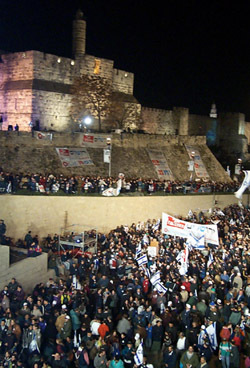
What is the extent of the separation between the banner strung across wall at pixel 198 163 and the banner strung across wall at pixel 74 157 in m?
9.06

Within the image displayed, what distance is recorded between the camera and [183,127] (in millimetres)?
37469

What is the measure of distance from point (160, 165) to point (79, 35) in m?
11.7

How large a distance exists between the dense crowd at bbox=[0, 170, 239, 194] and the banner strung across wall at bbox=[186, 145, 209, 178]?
576 centimetres

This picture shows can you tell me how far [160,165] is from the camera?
93.0ft

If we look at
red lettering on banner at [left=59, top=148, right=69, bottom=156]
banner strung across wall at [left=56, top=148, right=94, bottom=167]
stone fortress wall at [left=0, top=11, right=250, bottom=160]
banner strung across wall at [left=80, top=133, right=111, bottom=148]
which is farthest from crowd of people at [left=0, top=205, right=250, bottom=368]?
stone fortress wall at [left=0, top=11, right=250, bottom=160]

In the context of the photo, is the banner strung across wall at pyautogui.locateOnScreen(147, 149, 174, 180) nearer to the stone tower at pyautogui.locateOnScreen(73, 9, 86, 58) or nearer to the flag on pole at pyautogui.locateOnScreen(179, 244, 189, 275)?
the stone tower at pyautogui.locateOnScreen(73, 9, 86, 58)

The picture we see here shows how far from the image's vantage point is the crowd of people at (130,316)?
8120mm

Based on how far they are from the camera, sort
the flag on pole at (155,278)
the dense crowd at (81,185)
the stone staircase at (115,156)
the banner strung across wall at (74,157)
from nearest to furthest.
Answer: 1. the flag on pole at (155,278)
2. the dense crowd at (81,185)
3. the stone staircase at (115,156)
4. the banner strung across wall at (74,157)

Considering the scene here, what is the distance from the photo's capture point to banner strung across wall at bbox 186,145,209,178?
1186 inches

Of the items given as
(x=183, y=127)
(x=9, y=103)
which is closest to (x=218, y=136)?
(x=183, y=127)

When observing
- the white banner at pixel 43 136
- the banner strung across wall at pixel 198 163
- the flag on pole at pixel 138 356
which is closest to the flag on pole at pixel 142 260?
the flag on pole at pixel 138 356

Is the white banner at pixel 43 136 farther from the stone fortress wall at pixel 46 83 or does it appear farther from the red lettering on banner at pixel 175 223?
the red lettering on banner at pixel 175 223

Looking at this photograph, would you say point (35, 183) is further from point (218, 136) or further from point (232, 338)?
point (218, 136)

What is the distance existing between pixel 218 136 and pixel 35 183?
2769 centimetres
